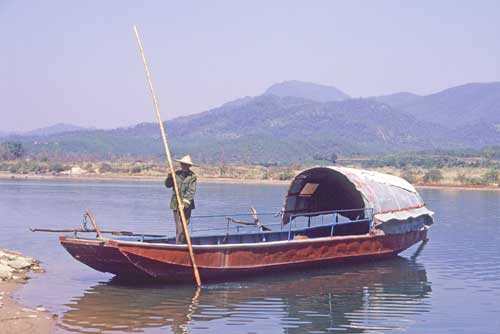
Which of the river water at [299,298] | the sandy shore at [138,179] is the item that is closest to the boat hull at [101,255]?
the river water at [299,298]

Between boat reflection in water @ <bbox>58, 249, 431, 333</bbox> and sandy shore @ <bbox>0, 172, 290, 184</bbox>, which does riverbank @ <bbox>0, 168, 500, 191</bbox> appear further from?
boat reflection in water @ <bbox>58, 249, 431, 333</bbox>

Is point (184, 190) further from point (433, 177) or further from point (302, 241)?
point (433, 177)

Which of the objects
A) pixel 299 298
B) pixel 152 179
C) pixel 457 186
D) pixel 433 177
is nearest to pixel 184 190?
pixel 299 298

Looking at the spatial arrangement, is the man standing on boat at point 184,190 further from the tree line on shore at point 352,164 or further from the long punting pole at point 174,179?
the tree line on shore at point 352,164

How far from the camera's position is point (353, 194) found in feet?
75.3

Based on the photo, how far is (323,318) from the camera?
47.1 feet

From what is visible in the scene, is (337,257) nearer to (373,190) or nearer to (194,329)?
(373,190)

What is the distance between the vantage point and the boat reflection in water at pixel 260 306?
1348cm

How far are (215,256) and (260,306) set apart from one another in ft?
6.37

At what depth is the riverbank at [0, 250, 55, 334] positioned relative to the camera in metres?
12.3

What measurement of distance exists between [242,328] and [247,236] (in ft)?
21.3

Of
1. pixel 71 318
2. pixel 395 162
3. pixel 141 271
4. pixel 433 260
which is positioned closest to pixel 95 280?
pixel 141 271

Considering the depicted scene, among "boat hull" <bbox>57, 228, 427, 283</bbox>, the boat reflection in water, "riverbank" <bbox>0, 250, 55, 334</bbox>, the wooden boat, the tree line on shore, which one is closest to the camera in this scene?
"riverbank" <bbox>0, 250, 55, 334</bbox>

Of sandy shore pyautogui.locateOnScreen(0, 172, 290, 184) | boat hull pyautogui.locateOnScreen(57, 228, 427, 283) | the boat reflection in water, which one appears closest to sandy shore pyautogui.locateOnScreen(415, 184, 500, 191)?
sandy shore pyautogui.locateOnScreen(0, 172, 290, 184)
